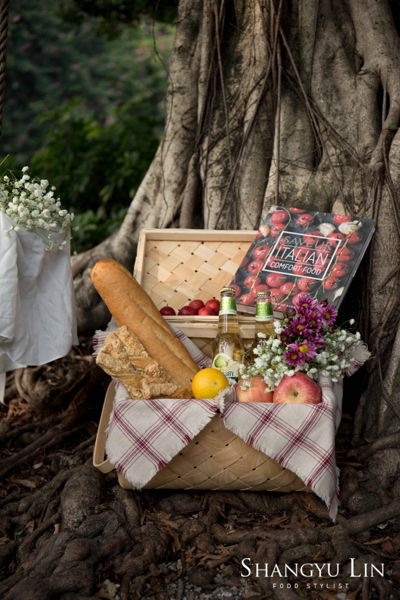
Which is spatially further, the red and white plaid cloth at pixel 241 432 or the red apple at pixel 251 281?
the red apple at pixel 251 281

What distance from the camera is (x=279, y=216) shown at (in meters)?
3.37

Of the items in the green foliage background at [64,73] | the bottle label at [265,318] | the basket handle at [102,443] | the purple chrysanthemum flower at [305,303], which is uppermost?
the green foliage background at [64,73]

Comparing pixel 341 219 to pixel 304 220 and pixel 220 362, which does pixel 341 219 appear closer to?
pixel 304 220

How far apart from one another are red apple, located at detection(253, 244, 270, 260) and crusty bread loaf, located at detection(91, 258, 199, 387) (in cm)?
66

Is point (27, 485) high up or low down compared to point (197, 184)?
down

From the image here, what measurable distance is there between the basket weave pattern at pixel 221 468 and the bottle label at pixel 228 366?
320mm

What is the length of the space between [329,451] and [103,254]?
2439 millimetres

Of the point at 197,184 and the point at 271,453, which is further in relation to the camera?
the point at 197,184

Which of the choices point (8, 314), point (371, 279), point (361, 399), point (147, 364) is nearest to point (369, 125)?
point (371, 279)

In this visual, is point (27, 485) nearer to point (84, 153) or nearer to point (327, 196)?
point (327, 196)

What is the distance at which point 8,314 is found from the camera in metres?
2.60

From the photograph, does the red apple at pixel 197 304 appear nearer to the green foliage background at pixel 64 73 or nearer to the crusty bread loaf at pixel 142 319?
the crusty bread loaf at pixel 142 319

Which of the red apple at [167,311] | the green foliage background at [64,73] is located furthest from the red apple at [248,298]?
the green foliage background at [64,73]

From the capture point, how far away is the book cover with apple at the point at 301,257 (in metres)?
3.10
